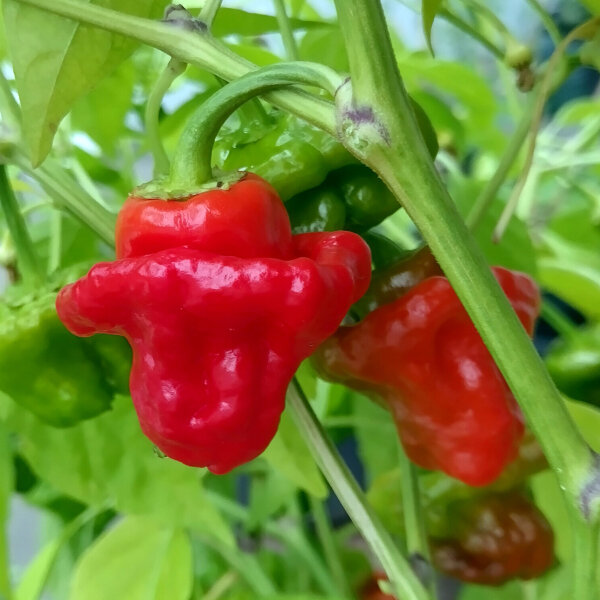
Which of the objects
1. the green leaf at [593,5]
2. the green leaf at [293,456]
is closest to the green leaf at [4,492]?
the green leaf at [293,456]

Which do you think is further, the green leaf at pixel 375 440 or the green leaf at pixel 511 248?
the green leaf at pixel 375 440

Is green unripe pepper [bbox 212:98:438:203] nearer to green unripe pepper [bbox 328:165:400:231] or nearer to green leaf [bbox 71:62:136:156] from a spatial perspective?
green unripe pepper [bbox 328:165:400:231]

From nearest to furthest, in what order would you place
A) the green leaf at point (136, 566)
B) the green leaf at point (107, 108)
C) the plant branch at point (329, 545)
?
the green leaf at point (136, 566), the green leaf at point (107, 108), the plant branch at point (329, 545)

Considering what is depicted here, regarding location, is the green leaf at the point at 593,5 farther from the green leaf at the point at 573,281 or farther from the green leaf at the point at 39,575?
the green leaf at the point at 39,575

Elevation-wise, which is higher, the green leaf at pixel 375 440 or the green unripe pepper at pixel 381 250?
the green unripe pepper at pixel 381 250

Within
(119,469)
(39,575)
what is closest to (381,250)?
(119,469)

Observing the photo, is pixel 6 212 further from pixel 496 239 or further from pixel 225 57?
pixel 496 239

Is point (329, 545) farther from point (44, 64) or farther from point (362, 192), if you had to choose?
point (44, 64)
